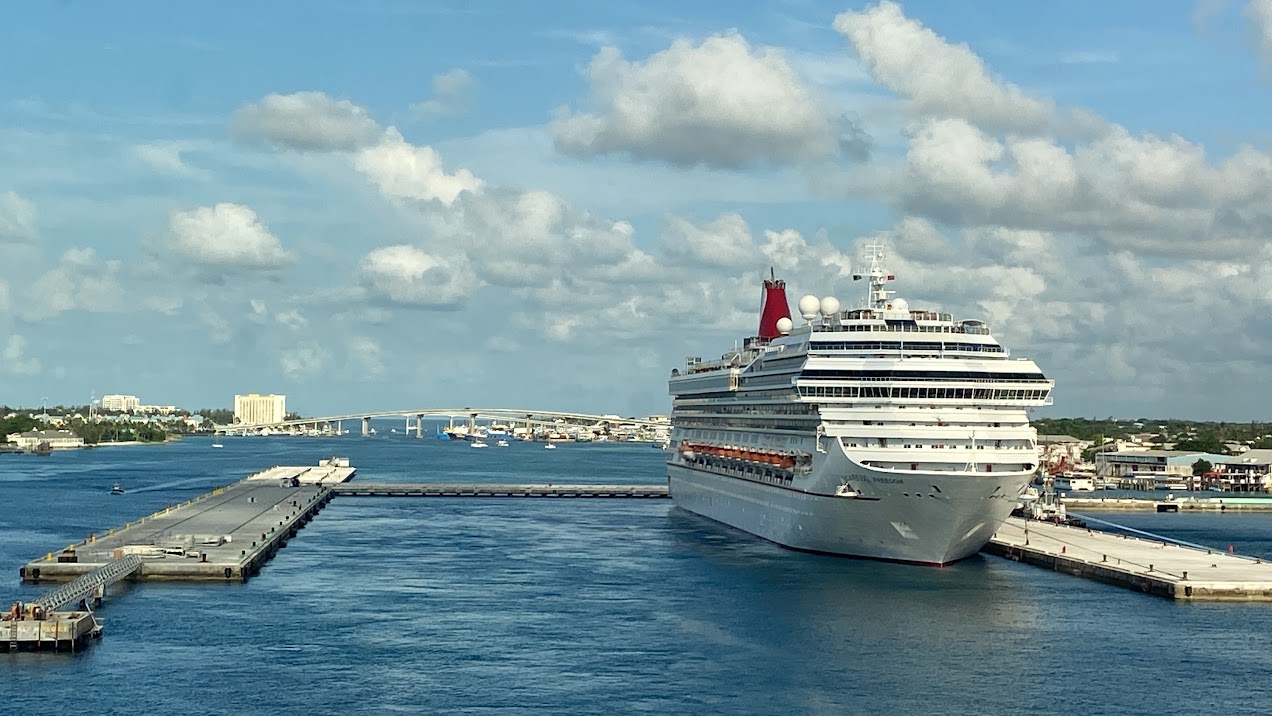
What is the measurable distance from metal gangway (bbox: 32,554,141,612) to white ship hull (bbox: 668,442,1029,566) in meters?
35.7

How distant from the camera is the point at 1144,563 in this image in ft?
262

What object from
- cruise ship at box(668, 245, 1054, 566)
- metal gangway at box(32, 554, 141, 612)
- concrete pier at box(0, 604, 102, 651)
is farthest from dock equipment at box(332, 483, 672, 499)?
concrete pier at box(0, 604, 102, 651)

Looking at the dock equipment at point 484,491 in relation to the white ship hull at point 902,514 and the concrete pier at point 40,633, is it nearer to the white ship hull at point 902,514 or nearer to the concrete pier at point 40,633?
the white ship hull at point 902,514

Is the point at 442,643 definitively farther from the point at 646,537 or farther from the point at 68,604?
the point at 646,537

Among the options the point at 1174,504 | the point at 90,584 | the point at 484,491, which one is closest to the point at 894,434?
the point at 90,584

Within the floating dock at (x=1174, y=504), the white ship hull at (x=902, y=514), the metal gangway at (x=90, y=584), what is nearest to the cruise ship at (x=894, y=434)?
the white ship hull at (x=902, y=514)

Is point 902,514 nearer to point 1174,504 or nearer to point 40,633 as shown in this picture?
point 40,633

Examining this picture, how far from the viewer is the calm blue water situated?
48438 mm

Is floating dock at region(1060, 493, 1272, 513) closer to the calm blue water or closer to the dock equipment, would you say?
the dock equipment

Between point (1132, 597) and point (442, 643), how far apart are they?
115 ft

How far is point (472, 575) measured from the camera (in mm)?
77562

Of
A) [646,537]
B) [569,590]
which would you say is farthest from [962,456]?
[646,537]

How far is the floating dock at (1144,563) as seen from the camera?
71.2m

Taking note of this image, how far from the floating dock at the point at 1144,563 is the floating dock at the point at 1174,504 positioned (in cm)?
4355
